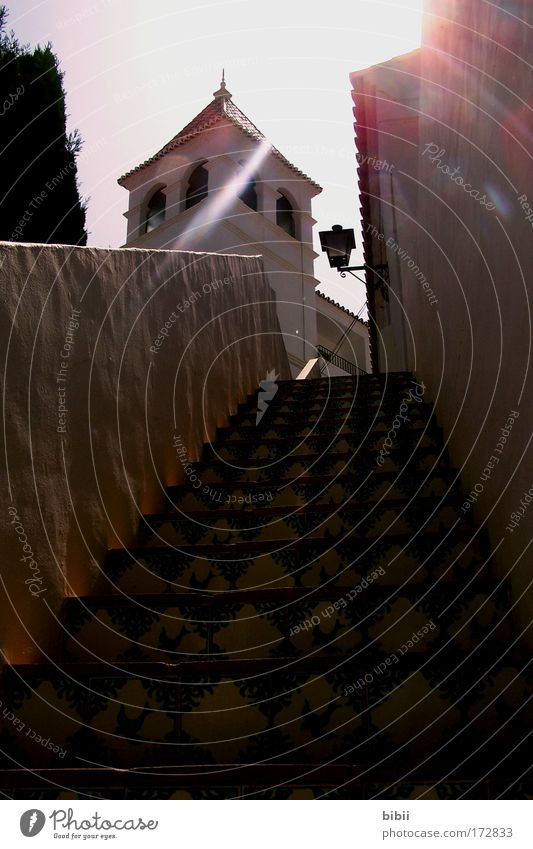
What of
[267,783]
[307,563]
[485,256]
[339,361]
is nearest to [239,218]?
[339,361]

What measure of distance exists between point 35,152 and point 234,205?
308 inches

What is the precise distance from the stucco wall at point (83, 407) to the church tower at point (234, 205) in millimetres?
10624

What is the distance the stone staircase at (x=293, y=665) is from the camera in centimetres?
175

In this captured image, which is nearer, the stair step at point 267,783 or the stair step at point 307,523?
the stair step at point 267,783

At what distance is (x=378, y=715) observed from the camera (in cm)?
202

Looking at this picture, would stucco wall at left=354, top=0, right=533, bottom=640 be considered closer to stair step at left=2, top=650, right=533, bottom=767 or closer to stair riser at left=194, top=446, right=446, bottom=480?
stair riser at left=194, top=446, right=446, bottom=480

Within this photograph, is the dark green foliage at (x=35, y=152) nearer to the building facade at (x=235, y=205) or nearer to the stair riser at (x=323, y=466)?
the stair riser at (x=323, y=466)

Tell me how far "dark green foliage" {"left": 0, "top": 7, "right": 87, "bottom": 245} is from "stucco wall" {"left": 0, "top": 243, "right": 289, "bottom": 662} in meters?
3.25

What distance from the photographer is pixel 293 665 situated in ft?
6.87

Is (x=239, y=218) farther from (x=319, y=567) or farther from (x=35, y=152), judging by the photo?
(x=319, y=567)

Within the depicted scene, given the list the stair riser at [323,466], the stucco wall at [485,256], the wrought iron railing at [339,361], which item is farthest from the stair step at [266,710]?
the wrought iron railing at [339,361]

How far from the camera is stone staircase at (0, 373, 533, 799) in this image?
5.74 ft

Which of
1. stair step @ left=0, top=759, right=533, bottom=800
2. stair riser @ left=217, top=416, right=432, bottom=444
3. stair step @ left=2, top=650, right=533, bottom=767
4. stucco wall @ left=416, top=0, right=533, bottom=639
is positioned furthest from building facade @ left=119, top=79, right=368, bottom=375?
stair step @ left=0, top=759, right=533, bottom=800
